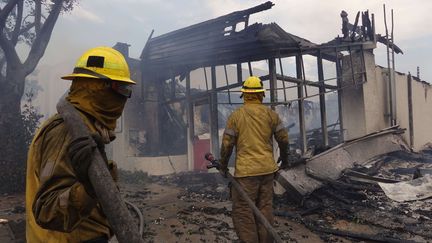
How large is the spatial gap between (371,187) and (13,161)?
358 inches

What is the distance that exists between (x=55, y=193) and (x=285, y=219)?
5387 millimetres

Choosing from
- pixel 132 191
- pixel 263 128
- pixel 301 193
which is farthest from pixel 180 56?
pixel 263 128

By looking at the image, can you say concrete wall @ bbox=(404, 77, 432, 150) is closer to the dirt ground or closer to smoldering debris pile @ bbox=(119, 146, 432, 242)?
smoldering debris pile @ bbox=(119, 146, 432, 242)

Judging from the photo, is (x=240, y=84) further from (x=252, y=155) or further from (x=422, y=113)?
(x=422, y=113)

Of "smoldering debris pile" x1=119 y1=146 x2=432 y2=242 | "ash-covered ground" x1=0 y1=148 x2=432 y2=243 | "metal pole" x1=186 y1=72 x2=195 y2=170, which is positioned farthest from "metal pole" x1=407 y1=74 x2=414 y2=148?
"metal pole" x1=186 y1=72 x2=195 y2=170

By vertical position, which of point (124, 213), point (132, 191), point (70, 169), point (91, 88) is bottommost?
point (132, 191)

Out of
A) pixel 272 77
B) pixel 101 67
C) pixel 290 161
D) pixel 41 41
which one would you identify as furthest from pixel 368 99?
pixel 101 67

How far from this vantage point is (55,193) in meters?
1.40

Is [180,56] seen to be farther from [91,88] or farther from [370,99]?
[91,88]

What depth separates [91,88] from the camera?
1.61m

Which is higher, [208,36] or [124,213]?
[208,36]

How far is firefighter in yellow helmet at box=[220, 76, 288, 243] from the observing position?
4180mm

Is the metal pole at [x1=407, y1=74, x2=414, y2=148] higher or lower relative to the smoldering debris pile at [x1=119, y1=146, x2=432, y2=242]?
higher

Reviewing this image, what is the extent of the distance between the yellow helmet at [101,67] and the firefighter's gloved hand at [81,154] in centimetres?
38
